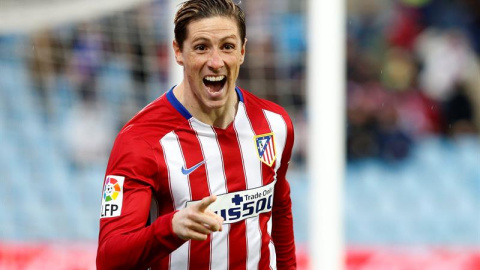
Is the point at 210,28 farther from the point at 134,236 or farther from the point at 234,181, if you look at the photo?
the point at 134,236

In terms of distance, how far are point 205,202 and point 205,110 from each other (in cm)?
64

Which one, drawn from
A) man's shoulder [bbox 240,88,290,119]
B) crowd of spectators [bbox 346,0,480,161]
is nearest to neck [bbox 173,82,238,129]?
man's shoulder [bbox 240,88,290,119]

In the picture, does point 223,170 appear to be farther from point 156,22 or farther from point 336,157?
point 156,22

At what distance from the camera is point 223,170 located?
111 inches

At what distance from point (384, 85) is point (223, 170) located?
23.1ft

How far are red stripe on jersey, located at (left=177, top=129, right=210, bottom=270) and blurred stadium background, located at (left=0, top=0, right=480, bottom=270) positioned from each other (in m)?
3.91

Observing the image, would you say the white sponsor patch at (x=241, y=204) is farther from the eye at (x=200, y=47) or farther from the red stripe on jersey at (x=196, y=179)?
the eye at (x=200, y=47)

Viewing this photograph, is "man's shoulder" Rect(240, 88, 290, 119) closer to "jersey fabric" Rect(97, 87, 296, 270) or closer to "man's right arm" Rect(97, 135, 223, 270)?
"jersey fabric" Rect(97, 87, 296, 270)

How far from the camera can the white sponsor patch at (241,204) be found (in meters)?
2.79

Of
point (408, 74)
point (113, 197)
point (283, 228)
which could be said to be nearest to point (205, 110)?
point (113, 197)

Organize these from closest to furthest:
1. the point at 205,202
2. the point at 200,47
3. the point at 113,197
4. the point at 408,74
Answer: the point at 205,202
the point at 113,197
the point at 200,47
the point at 408,74

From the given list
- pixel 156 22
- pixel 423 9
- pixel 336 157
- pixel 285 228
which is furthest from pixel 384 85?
pixel 285 228

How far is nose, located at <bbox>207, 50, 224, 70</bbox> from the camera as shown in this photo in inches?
105

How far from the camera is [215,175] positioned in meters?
2.81
